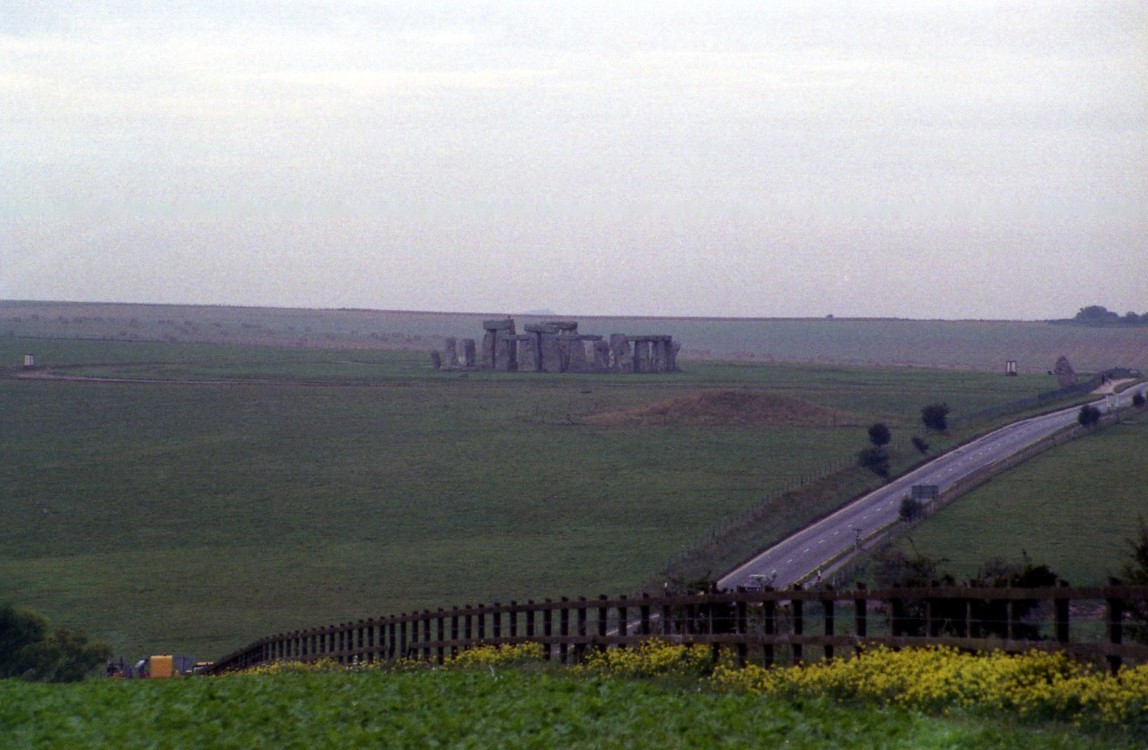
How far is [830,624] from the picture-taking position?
39.2 ft

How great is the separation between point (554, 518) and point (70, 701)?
3714cm

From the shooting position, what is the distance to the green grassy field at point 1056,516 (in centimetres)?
3762

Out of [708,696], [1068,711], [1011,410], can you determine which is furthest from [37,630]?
[1011,410]

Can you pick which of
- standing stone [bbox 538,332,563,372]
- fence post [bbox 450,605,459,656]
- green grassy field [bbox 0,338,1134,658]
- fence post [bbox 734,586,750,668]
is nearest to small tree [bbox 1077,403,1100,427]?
green grassy field [bbox 0,338,1134,658]

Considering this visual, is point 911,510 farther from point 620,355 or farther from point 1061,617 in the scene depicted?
point 620,355

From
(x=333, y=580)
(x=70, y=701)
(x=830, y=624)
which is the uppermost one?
(x=830, y=624)

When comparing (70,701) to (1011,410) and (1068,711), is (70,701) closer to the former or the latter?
(1068,711)

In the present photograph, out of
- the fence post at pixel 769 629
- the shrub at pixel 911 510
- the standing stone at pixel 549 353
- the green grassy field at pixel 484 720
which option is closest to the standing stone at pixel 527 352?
the standing stone at pixel 549 353

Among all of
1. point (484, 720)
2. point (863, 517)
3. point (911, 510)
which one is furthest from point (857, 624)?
point (863, 517)

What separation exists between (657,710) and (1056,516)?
38073mm

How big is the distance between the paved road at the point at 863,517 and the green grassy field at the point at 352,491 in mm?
1696

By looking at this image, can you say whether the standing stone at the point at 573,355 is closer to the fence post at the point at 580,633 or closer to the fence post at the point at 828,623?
the fence post at the point at 580,633

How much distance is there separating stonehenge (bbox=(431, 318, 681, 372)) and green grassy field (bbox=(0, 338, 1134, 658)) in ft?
62.7

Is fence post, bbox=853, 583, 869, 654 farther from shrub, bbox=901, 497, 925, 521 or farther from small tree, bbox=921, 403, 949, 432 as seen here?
small tree, bbox=921, 403, 949, 432
